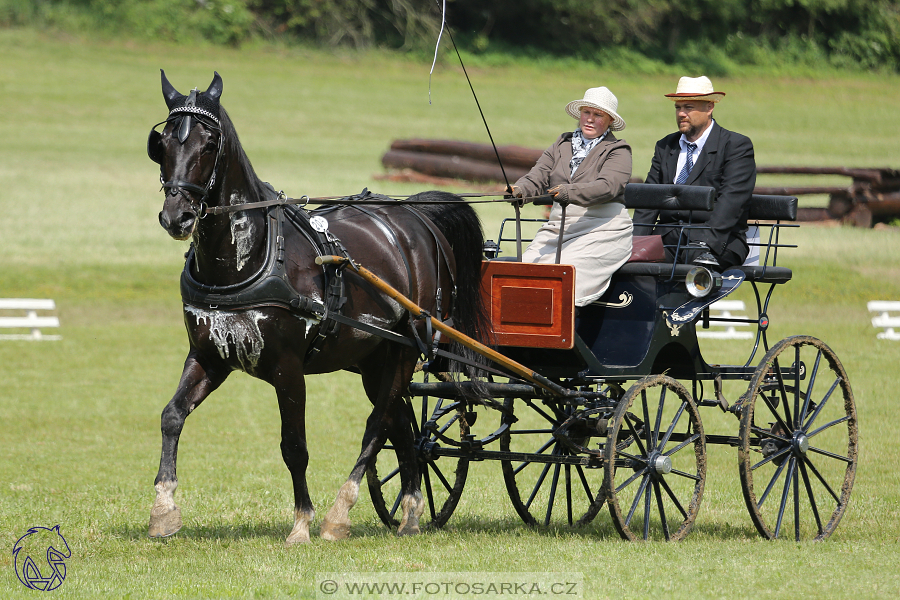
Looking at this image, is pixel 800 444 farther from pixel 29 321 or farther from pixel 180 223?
pixel 29 321

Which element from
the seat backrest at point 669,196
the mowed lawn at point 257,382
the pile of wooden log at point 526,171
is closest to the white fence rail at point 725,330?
the mowed lawn at point 257,382

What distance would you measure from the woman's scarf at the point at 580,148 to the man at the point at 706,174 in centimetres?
66

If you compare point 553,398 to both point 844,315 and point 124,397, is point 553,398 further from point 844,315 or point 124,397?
point 844,315

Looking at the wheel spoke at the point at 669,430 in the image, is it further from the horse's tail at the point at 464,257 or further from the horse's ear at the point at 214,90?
the horse's ear at the point at 214,90

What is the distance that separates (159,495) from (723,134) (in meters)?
4.31

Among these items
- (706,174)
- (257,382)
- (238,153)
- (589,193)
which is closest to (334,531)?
(238,153)

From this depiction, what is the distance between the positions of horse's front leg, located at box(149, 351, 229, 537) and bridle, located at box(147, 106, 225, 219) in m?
0.92

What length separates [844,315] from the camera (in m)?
18.5

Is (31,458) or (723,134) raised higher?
(723,134)

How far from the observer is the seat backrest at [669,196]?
281 inches

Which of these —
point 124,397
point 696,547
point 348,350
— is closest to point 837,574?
point 696,547

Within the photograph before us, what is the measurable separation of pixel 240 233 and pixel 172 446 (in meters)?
1.19

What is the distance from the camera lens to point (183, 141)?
5.96 m

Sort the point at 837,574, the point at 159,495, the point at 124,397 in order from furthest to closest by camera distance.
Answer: the point at 124,397, the point at 159,495, the point at 837,574
